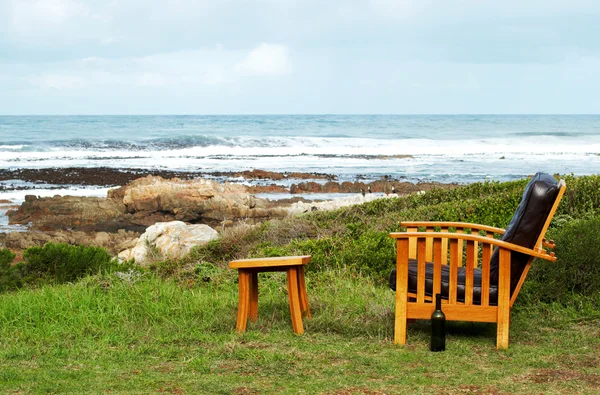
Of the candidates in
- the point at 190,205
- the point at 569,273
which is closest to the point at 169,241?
the point at 190,205

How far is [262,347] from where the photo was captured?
17.6 ft

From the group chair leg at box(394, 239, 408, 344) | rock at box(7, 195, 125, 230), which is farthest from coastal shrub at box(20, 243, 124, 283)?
rock at box(7, 195, 125, 230)

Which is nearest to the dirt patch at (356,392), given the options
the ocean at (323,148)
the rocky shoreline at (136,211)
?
the rocky shoreline at (136,211)

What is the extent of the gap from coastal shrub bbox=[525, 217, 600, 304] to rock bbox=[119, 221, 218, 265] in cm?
577

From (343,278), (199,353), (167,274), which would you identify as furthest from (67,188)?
→ (199,353)

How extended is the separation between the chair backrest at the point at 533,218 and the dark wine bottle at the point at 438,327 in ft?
1.93

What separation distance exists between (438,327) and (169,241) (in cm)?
743

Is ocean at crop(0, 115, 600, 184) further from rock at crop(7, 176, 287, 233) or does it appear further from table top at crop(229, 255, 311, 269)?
table top at crop(229, 255, 311, 269)

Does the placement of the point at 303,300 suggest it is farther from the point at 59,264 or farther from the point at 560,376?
the point at 59,264

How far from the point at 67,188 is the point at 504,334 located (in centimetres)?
2214

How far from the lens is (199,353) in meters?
5.27

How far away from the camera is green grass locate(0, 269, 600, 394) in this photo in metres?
4.54

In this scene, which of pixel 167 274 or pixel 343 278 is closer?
pixel 343 278

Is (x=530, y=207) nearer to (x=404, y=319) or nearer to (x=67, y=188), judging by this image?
(x=404, y=319)
